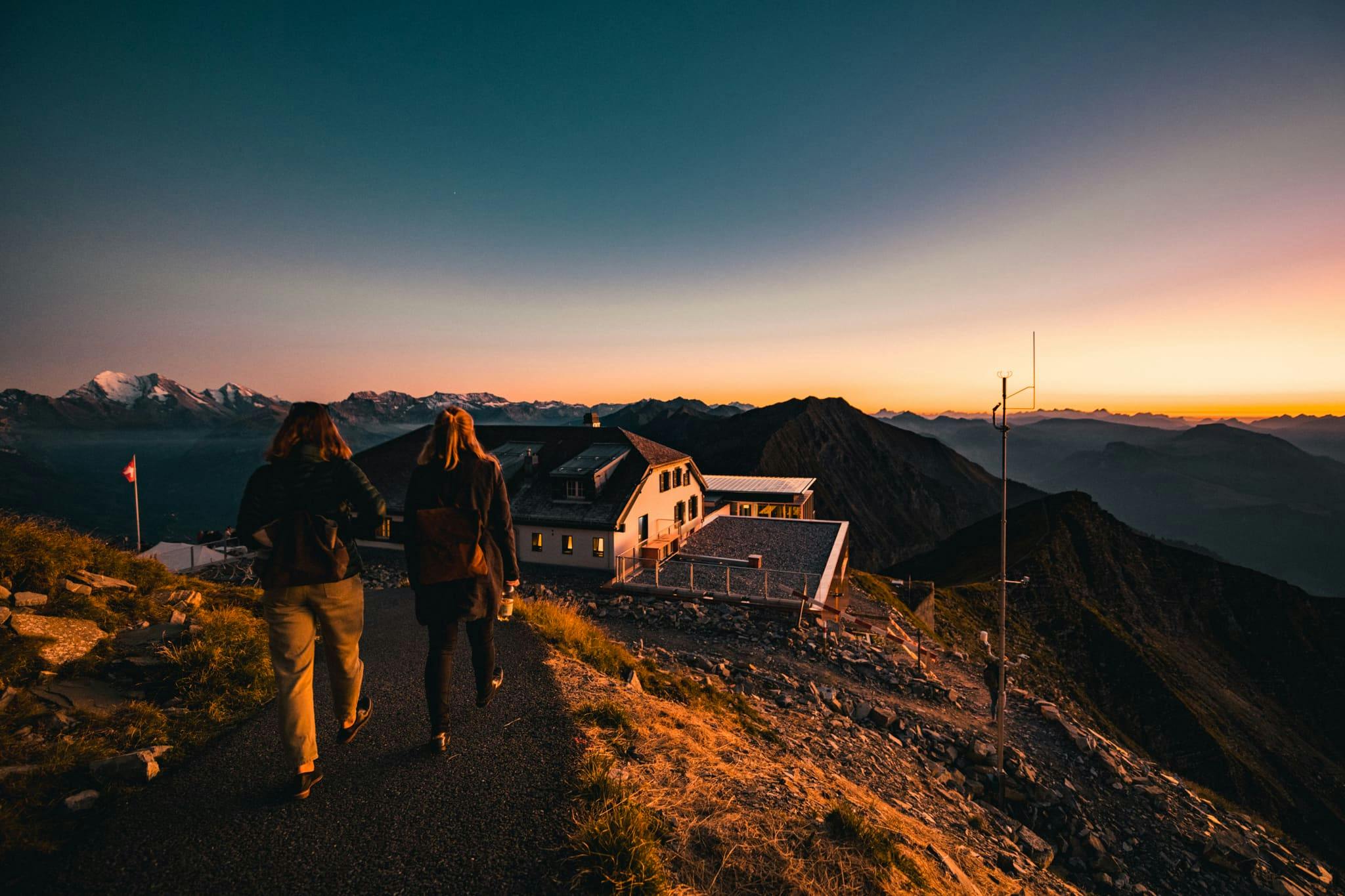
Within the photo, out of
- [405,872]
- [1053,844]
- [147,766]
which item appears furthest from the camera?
[1053,844]

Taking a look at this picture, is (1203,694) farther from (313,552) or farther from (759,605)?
(313,552)

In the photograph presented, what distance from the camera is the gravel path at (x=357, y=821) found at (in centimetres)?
322

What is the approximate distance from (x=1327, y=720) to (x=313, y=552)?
63.9 metres

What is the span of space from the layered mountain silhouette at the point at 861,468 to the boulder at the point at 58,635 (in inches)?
3859

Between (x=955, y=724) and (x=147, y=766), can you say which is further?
(x=955, y=724)

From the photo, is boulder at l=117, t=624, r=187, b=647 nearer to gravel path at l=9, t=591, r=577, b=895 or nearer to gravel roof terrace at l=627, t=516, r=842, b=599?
gravel path at l=9, t=591, r=577, b=895

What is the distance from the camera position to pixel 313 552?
12.3 ft

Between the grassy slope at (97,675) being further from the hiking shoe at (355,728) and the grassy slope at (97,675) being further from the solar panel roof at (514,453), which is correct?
the solar panel roof at (514,453)

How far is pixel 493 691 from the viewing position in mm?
5543

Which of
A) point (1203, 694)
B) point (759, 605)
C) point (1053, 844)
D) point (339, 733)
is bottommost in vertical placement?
point (1203, 694)

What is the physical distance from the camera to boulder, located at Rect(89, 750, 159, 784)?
3918 mm

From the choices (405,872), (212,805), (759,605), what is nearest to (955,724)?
(759,605)

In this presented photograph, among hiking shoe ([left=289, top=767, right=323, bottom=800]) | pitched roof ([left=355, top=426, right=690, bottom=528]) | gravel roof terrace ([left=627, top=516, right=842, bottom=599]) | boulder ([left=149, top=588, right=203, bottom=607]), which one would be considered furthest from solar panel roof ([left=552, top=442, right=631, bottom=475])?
hiking shoe ([left=289, top=767, right=323, bottom=800])

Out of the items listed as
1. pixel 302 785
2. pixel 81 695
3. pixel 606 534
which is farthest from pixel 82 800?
pixel 606 534
